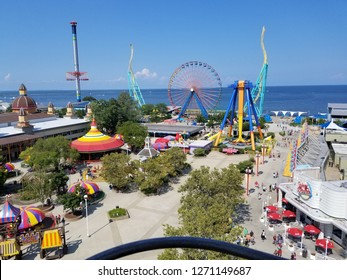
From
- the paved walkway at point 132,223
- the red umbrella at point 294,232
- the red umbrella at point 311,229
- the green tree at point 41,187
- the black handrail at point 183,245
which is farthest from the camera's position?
the green tree at point 41,187

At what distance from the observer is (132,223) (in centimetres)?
1869

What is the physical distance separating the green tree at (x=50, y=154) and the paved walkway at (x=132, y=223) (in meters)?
5.62

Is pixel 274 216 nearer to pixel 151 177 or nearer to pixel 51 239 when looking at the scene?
pixel 151 177

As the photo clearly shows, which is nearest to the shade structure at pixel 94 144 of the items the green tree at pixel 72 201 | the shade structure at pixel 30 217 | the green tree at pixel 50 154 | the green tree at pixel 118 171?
the green tree at pixel 50 154

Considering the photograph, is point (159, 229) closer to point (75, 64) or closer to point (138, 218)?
point (138, 218)

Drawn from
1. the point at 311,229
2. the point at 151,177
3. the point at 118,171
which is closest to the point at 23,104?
the point at 118,171

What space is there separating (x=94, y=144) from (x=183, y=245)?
32941 mm

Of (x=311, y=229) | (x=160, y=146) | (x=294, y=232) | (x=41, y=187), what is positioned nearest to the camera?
(x=294, y=232)

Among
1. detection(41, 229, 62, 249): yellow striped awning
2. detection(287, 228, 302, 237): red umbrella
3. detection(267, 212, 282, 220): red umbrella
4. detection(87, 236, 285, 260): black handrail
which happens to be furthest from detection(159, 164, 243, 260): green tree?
detection(87, 236, 285, 260): black handrail

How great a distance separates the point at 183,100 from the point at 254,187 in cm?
3877

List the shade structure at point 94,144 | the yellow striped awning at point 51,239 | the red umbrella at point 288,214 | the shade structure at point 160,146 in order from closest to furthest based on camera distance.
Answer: the yellow striped awning at point 51,239 → the red umbrella at point 288,214 → the shade structure at point 94,144 → the shade structure at point 160,146

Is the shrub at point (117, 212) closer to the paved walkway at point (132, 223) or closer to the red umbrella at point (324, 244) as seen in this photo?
the paved walkway at point (132, 223)

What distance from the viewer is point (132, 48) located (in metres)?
78.3

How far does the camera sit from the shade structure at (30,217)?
1716 cm
